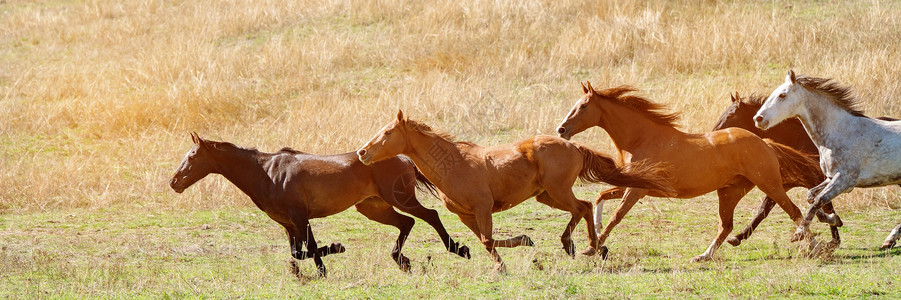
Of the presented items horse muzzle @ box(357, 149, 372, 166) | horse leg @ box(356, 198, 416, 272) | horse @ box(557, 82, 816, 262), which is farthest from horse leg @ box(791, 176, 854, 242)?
horse muzzle @ box(357, 149, 372, 166)

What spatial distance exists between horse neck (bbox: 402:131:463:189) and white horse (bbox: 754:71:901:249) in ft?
7.81

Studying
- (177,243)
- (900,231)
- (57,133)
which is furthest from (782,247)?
(57,133)

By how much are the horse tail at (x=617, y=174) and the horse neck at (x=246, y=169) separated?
252 cm

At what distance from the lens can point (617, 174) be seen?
29.6ft

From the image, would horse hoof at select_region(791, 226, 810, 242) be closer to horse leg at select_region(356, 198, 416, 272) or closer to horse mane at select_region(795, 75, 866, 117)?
horse mane at select_region(795, 75, 866, 117)

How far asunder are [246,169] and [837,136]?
4588 millimetres

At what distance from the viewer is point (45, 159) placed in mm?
15258

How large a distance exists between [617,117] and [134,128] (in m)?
9.16

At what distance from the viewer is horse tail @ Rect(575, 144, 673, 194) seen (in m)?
8.96

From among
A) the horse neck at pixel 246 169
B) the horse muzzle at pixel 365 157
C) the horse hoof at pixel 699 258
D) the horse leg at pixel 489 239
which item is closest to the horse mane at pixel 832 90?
the horse hoof at pixel 699 258

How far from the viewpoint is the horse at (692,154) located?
901 centimetres

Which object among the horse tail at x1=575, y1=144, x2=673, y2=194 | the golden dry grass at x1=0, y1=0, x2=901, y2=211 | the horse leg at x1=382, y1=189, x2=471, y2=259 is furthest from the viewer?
the golden dry grass at x1=0, y1=0, x2=901, y2=211

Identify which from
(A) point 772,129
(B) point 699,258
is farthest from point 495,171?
(A) point 772,129

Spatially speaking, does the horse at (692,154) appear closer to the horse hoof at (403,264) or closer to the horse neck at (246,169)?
the horse hoof at (403,264)
